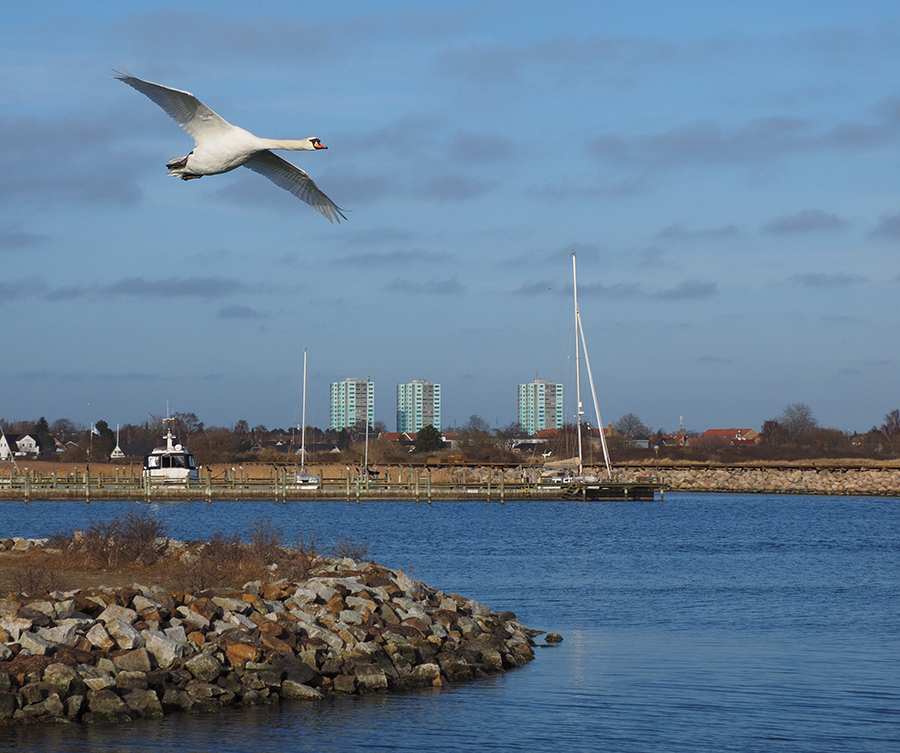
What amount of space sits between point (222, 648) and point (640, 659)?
25.7 feet

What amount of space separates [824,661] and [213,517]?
4460 centimetres

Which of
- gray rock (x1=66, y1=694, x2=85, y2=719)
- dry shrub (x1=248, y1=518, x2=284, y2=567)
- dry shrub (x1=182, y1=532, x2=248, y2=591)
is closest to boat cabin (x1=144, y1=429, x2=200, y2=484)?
dry shrub (x1=248, y1=518, x2=284, y2=567)

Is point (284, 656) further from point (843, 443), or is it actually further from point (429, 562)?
point (843, 443)

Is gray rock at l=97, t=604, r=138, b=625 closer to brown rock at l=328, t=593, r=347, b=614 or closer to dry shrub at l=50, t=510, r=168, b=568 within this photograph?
brown rock at l=328, t=593, r=347, b=614

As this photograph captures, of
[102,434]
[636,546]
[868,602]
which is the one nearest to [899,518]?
[636,546]

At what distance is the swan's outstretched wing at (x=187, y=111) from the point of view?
12516mm

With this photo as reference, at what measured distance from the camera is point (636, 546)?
154 feet

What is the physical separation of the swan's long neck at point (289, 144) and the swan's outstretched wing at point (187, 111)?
45cm

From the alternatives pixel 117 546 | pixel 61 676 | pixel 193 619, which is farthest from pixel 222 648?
pixel 117 546

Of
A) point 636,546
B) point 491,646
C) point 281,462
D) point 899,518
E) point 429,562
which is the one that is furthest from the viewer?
point 281,462

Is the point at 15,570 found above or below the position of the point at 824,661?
above

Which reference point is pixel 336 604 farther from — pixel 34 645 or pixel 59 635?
pixel 34 645

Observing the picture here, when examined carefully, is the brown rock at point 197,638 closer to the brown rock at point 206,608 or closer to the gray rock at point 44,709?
the brown rock at point 206,608

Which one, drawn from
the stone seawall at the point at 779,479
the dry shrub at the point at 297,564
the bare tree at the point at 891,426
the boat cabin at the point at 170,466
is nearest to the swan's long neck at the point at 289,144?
the dry shrub at the point at 297,564
